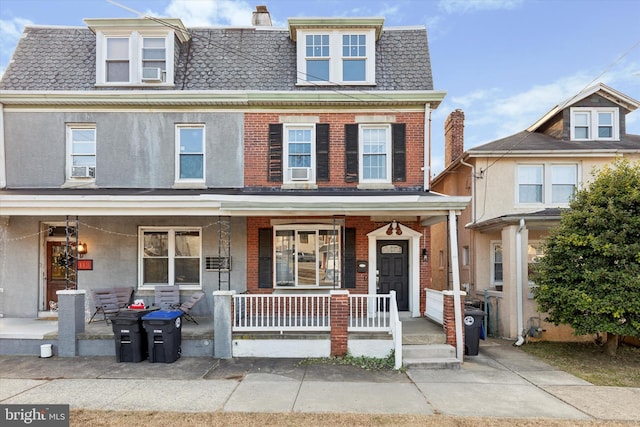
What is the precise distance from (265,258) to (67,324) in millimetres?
4621

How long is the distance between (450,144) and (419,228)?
6.44 meters

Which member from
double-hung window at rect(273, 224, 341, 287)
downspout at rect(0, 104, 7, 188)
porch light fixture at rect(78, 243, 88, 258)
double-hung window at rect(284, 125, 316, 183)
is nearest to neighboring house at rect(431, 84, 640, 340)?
double-hung window at rect(273, 224, 341, 287)

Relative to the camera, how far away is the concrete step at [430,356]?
7664mm

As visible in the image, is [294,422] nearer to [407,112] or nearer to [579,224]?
[579,224]

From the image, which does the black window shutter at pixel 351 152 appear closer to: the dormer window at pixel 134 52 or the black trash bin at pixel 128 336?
the dormer window at pixel 134 52

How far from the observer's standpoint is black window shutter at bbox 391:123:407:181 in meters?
10.5

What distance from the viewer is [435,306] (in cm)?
937

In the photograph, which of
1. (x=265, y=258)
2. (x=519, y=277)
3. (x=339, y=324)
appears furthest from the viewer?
(x=519, y=277)

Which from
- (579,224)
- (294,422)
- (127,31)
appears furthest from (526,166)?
(127,31)

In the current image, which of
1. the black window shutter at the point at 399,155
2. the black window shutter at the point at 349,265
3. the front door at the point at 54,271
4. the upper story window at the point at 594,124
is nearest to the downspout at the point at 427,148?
the black window shutter at the point at 399,155

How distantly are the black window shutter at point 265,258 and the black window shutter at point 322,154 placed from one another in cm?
209

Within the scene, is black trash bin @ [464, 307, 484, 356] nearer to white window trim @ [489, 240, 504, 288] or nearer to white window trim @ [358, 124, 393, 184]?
white window trim @ [358, 124, 393, 184]

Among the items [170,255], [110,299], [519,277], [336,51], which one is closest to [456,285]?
[519,277]

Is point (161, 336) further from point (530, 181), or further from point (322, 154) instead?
point (530, 181)
